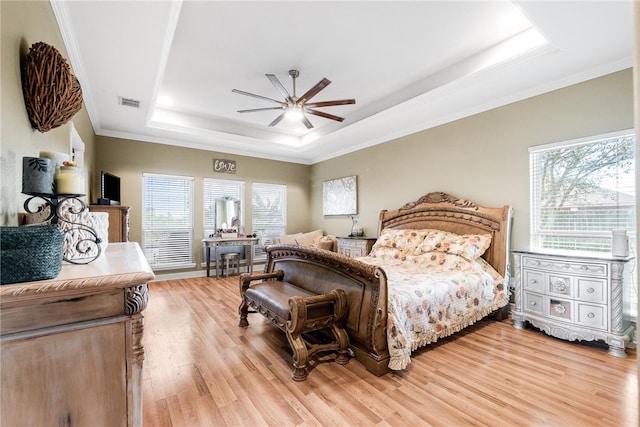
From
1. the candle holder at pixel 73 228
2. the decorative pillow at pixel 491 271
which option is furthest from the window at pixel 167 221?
the decorative pillow at pixel 491 271

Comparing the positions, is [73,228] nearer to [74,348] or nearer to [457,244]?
[74,348]

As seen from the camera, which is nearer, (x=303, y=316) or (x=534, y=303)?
(x=303, y=316)

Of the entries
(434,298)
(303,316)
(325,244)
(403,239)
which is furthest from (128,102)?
(434,298)

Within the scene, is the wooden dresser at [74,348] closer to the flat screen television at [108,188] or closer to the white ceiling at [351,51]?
the white ceiling at [351,51]

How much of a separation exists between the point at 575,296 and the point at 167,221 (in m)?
6.35

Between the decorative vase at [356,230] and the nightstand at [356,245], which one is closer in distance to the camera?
the nightstand at [356,245]

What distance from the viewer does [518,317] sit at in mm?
3180

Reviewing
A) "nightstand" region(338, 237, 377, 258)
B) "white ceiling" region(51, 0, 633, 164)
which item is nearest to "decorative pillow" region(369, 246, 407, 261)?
"nightstand" region(338, 237, 377, 258)

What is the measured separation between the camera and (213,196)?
6.19 meters

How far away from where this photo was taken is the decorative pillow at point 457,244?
3.45m

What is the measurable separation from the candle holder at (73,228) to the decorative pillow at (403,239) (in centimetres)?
361

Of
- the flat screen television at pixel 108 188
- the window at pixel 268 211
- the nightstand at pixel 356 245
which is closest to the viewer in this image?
the flat screen television at pixel 108 188

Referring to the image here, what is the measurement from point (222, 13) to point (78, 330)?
2.85 meters

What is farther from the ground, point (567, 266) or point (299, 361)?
point (567, 266)
